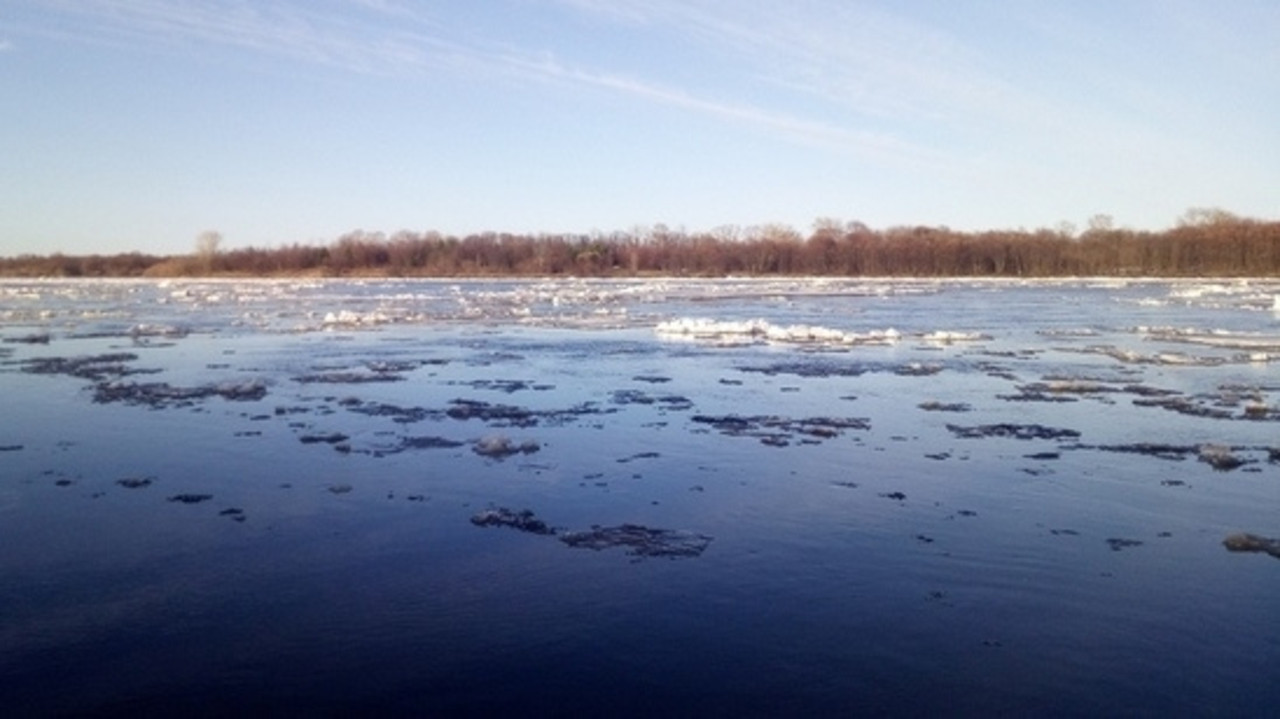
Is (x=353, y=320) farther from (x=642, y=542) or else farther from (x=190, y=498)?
(x=642, y=542)

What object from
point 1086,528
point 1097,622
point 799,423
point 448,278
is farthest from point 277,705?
point 448,278

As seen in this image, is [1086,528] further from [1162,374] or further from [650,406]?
[1162,374]

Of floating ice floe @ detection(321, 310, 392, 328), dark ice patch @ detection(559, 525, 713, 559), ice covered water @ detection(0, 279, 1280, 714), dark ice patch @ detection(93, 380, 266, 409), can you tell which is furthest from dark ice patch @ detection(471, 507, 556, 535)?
floating ice floe @ detection(321, 310, 392, 328)

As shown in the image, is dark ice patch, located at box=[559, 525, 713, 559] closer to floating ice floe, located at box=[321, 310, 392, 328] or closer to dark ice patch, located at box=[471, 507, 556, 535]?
dark ice patch, located at box=[471, 507, 556, 535]

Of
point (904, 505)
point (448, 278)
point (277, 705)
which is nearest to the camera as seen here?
point (277, 705)

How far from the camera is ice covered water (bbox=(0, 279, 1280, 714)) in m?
4.75

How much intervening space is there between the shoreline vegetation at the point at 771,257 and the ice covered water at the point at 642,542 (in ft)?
214

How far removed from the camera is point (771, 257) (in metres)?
88.2

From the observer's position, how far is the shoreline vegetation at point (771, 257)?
7425cm

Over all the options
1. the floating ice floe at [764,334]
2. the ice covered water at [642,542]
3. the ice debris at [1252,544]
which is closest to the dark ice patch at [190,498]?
the ice covered water at [642,542]

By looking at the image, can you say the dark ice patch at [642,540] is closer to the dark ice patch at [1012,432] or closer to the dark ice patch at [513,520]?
the dark ice patch at [513,520]

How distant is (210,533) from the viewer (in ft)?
23.1

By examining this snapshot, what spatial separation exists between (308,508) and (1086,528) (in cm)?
567

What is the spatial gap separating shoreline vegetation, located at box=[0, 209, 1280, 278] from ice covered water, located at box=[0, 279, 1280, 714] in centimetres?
6524
